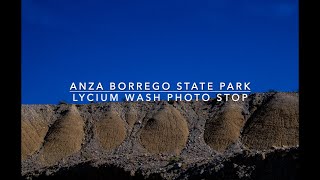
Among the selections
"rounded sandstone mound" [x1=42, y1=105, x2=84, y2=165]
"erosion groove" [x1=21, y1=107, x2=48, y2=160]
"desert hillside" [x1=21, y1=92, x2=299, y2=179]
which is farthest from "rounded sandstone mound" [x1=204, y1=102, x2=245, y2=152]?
"erosion groove" [x1=21, y1=107, x2=48, y2=160]

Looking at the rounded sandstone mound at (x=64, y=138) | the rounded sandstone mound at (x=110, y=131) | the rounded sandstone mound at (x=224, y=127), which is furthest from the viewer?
the rounded sandstone mound at (x=110, y=131)

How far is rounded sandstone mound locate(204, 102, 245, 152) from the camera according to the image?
46.7m

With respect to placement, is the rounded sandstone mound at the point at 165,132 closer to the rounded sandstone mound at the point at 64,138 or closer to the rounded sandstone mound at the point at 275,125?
the rounded sandstone mound at the point at 275,125

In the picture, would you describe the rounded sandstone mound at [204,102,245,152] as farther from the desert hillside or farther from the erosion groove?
the erosion groove

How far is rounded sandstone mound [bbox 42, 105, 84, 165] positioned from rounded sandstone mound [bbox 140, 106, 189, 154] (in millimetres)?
6732

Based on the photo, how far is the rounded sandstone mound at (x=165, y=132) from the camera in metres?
47.6

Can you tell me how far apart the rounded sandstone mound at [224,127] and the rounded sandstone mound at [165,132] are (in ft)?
7.61

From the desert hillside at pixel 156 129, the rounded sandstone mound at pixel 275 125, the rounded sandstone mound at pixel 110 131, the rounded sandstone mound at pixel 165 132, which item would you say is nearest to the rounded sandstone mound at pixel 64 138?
the desert hillside at pixel 156 129

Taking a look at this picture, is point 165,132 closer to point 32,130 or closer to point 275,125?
point 275,125

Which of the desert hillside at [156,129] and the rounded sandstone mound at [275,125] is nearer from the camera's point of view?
the rounded sandstone mound at [275,125]

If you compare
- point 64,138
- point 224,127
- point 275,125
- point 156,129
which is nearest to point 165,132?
point 156,129

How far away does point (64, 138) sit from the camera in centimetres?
5169
